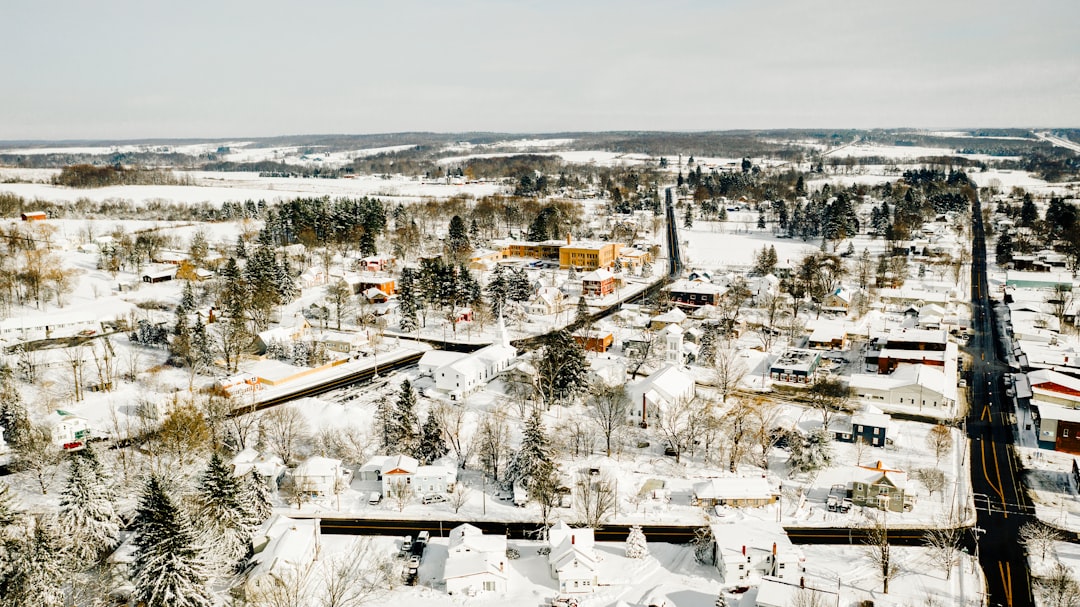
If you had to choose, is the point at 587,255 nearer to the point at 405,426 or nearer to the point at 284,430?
the point at 405,426

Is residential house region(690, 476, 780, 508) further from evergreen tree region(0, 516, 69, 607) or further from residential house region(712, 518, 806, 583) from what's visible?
evergreen tree region(0, 516, 69, 607)

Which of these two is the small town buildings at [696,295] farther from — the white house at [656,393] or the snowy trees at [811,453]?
the snowy trees at [811,453]

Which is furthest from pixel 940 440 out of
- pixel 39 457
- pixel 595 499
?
pixel 39 457

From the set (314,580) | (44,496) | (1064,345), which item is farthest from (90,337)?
(1064,345)

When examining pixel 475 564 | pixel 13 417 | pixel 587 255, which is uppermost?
pixel 587 255

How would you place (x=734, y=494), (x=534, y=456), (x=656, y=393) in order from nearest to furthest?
1. (x=734, y=494)
2. (x=534, y=456)
3. (x=656, y=393)

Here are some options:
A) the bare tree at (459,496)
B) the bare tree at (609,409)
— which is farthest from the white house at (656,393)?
the bare tree at (459,496)
